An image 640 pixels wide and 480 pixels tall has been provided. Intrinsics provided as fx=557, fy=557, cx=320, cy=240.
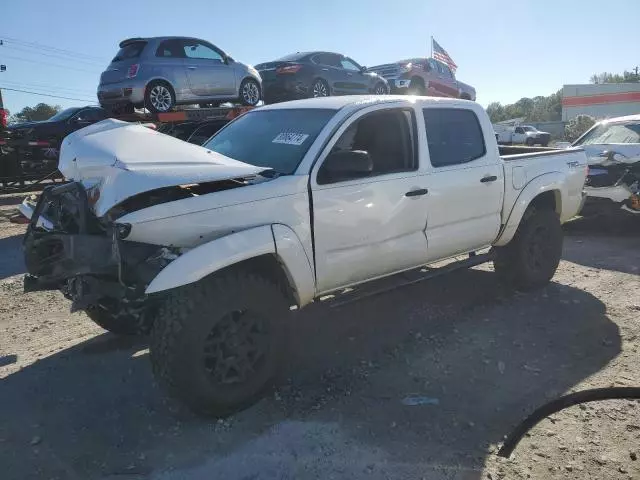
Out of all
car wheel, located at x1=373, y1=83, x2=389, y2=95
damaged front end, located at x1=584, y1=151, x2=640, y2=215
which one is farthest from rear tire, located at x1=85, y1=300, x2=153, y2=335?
car wheel, located at x1=373, y1=83, x2=389, y2=95

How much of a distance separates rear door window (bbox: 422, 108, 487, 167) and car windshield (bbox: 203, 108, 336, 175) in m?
1.00

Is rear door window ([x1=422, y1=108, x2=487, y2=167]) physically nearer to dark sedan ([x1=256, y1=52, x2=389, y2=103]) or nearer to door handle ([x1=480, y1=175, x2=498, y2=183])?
door handle ([x1=480, y1=175, x2=498, y2=183])

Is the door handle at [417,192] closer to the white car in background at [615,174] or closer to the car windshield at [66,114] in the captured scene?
the white car in background at [615,174]

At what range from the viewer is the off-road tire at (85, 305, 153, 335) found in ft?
14.3

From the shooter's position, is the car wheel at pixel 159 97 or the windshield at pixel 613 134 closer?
the windshield at pixel 613 134

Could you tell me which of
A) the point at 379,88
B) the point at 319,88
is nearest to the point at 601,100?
the point at 379,88

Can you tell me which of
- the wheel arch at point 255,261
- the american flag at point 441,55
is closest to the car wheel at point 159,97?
the wheel arch at point 255,261

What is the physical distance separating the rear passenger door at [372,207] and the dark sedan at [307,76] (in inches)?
335

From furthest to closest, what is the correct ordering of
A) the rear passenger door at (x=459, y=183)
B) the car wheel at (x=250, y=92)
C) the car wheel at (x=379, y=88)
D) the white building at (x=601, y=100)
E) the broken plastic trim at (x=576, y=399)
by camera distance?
the white building at (x=601, y=100) → the car wheel at (x=379, y=88) → the car wheel at (x=250, y=92) → the rear passenger door at (x=459, y=183) → the broken plastic trim at (x=576, y=399)

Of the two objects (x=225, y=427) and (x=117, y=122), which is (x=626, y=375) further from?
(x=117, y=122)

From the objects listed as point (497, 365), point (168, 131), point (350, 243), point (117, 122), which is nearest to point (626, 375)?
point (497, 365)

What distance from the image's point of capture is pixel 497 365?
13.6 feet

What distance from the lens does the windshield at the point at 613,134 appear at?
876 cm

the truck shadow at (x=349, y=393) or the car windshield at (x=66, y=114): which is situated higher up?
the car windshield at (x=66, y=114)
